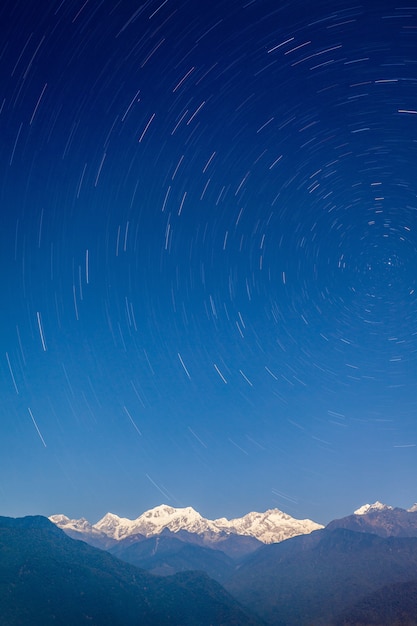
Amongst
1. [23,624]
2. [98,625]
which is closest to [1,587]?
[23,624]

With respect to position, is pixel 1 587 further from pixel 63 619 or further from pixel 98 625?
pixel 98 625

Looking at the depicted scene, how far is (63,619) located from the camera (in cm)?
19250

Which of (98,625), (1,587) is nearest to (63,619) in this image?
(98,625)

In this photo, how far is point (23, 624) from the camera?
6875 inches

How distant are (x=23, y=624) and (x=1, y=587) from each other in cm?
2920

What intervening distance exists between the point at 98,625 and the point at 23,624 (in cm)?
3958

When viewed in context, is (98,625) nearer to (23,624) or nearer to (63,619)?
(63,619)

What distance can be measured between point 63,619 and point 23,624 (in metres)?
23.4

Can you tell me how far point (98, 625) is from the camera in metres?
199

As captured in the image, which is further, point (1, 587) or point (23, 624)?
point (1, 587)

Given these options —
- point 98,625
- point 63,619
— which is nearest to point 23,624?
point 63,619

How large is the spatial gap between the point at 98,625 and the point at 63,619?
17580 mm

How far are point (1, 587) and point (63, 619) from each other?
1290 inches
